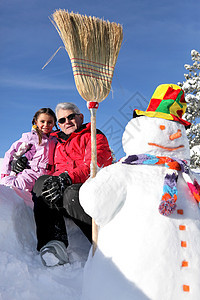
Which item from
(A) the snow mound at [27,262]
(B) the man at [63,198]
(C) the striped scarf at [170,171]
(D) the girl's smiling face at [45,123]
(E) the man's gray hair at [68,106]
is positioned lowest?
(A) the snow mound at [27,262]

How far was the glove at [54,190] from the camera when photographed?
271 centimetres

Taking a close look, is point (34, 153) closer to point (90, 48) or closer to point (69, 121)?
point (69, 121)

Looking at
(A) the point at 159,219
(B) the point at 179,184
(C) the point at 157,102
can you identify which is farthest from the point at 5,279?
(C) the point at 157,102

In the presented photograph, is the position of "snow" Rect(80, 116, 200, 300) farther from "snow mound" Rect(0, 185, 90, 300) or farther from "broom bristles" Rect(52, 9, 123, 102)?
"broom bristles" Rect(52, 9, 123, 102)

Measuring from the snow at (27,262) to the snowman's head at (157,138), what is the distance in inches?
43.6

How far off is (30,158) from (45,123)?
18.4 inches

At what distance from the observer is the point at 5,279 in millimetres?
2363

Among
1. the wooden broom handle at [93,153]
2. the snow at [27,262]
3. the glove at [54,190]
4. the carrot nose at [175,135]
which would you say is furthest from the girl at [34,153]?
the carrot nose at [175,135]

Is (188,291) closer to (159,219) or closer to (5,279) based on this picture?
(159,219)

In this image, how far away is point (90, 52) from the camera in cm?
244

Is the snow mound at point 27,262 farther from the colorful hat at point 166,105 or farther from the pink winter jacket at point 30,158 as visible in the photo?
Result: the colorful hat at point 166,105

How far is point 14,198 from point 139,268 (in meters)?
1.60

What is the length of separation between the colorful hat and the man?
0.87 meters

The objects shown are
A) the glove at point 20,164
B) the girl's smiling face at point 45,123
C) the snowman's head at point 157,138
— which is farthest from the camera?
the girl's smiling face at point 45,123
